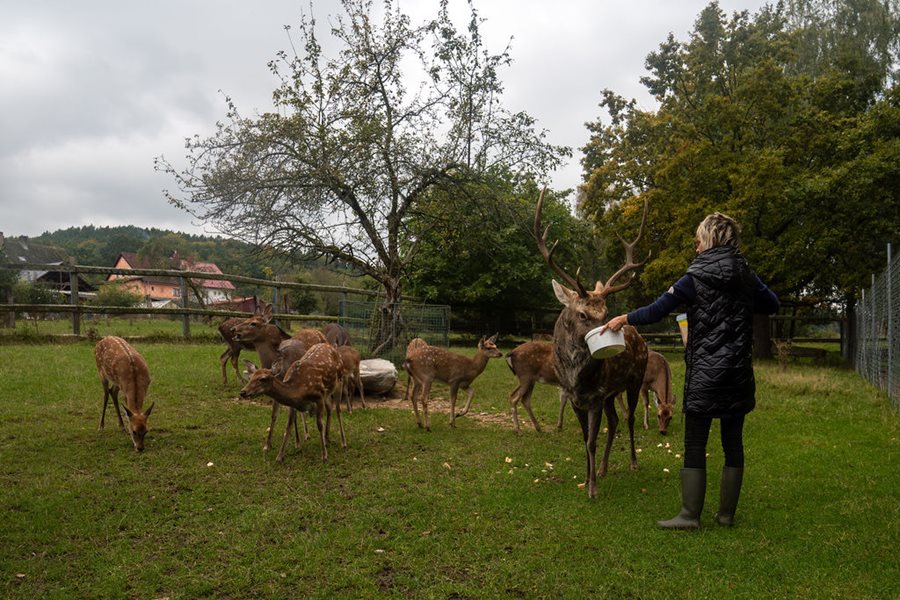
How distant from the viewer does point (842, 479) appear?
563 centimetres

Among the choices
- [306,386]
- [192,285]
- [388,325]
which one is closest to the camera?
[306,386]

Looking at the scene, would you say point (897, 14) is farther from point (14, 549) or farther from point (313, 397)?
point (14, 549)

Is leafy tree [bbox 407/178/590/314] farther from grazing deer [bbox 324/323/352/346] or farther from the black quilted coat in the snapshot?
the black quilted coat

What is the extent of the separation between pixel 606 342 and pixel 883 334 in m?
11.1

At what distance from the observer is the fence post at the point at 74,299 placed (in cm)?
1450

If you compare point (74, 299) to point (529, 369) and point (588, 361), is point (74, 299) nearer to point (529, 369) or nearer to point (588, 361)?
point (529, 369)

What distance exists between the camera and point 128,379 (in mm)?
6801

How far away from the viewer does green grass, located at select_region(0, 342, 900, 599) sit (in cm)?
376

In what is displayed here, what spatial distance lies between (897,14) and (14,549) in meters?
29.2

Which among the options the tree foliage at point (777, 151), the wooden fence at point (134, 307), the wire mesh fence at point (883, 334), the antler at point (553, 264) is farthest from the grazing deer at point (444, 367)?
the tree foliage at point (777, 151)

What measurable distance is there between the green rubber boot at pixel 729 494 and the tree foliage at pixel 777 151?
1528cm

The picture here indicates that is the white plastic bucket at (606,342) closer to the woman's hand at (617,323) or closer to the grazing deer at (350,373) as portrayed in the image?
the woman's hand at (617,323)

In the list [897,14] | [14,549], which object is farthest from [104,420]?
[897,14]

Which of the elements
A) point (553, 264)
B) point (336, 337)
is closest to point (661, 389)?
point (553, 264)
